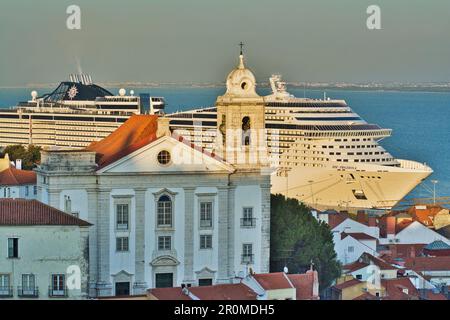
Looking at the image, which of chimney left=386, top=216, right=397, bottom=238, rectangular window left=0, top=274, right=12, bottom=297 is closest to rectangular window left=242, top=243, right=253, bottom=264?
rectangular window left=0, top=274, right=12, bottom=297

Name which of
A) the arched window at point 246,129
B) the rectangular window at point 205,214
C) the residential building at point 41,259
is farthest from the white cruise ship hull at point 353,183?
the residential building at point 41,259

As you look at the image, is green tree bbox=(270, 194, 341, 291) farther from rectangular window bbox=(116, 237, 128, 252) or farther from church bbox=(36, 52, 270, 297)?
rectangular window bbox=(116, 237, 128, 252)

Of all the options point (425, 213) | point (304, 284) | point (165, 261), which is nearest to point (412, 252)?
point (165, 261)

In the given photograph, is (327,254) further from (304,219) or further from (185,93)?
(185,93)

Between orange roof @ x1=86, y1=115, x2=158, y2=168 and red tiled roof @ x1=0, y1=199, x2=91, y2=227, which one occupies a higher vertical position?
orange roof @ x1=86, y1=115, x2=158, y2=168

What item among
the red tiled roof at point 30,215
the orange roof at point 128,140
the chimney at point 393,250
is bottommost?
the chimney at point 393,250

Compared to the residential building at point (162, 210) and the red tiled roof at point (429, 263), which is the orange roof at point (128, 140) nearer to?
the residential building at point (162, 210)
